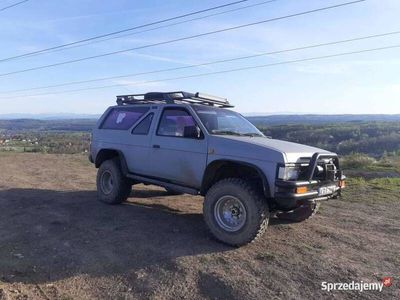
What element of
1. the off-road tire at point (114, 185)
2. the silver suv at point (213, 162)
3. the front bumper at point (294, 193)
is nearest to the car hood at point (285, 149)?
the silver suv at point (213, 162)

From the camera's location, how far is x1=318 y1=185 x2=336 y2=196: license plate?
229 inches

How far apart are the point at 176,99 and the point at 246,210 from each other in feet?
9.04

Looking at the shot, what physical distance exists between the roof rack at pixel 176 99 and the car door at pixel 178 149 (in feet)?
0.92

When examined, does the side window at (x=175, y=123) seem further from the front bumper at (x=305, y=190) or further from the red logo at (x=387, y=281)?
the red logo at (x=387, y=281)

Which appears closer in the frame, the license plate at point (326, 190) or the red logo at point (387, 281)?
the red logo at point (387, 281)

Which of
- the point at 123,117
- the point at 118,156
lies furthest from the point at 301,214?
the point at 123,117

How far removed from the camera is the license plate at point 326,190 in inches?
229

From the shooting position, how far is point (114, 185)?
8125 millimetres

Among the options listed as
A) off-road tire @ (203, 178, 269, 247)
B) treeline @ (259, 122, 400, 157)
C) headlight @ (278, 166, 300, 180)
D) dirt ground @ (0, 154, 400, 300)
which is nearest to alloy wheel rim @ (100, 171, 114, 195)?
dirt ground @ (0, 154, 400, 300)

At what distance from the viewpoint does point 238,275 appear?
4.64 meters

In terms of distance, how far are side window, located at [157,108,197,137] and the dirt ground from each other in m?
1.49

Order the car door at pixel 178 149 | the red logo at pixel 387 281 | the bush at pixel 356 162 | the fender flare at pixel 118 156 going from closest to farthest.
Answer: the red logo at pixel 387 281
the car door at pixel 178 149
the fender flare at pixel 118 156
the bush at pixel 356 162

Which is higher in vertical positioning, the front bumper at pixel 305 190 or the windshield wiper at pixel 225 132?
the windshield wiper at pixel 225 132

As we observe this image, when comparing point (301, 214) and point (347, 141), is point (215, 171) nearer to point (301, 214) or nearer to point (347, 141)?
point (301, 214)
